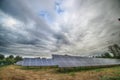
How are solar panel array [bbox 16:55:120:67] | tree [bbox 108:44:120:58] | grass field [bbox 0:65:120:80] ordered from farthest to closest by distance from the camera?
tree [bbox 108:44:120:58], solar panel array [bbox 16:55:120:67], grass field [bbox 0:65:120:80]

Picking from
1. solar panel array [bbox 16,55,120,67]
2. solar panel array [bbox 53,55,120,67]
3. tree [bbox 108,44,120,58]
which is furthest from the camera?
tree [bbox 108,44,120,58]

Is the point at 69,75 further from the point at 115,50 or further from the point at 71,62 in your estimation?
the point at 115,50

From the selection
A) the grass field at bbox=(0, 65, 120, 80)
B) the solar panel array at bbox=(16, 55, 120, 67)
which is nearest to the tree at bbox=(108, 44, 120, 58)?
the solar panel array at bbox=(16, 55, 120, 67)

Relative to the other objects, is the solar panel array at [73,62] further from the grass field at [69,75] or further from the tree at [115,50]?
the tree at [115,50]

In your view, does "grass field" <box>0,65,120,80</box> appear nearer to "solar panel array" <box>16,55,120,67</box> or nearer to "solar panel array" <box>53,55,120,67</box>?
"solar panel array" <box>53,55,120,67</box>

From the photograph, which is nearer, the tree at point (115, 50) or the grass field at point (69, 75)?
the grass field at point (69, 75)

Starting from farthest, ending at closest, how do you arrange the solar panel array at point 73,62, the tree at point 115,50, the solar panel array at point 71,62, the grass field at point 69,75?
the tree at point 115,50 < the solar panel array at point 73,62 < the solar panel array at point 71,62 < the grass field at point 69,75

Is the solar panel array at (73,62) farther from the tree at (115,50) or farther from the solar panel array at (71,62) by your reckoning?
the tree at (115,50)

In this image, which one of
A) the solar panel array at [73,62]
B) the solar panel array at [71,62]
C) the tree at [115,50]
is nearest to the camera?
the solar panel array at [71,62]

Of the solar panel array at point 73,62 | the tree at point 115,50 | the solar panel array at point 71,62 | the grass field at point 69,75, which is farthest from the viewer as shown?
the tree at point 115,50

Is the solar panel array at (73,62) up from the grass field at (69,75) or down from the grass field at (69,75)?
up

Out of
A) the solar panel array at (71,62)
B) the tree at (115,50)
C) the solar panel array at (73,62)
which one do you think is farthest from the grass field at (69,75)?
the tree at (115,50)

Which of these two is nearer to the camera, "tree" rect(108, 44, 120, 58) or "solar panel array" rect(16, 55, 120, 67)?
"solar panel array" rect(16, 55, 120, 67)

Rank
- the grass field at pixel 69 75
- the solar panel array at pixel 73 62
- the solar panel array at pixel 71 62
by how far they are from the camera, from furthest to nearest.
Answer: the solar panel array at pixel 73 62 → the solar panel array at pixel 71 62 → the grass field at pixel 69 75
